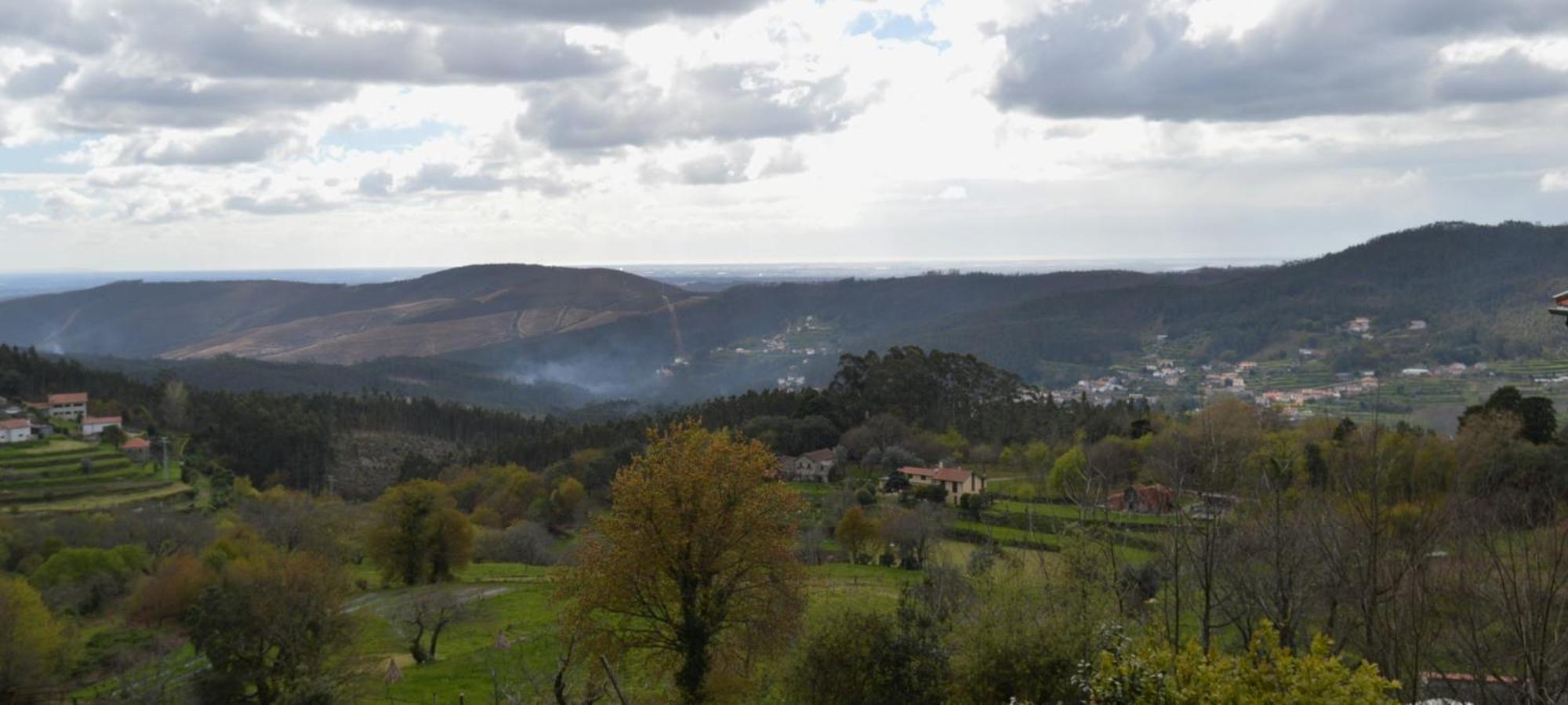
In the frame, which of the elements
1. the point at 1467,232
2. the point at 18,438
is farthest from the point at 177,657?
the point at 1467,232

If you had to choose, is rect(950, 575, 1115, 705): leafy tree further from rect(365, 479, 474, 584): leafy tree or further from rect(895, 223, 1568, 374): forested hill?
rect(895, 223, 1568, 374): forested hill

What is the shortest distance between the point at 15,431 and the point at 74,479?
14.1 m

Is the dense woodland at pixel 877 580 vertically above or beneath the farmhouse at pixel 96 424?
above

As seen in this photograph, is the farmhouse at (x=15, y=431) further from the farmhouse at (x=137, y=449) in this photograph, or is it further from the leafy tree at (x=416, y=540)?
the leafy tree at (x=416, y=540)

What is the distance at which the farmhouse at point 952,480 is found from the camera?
54.5 m

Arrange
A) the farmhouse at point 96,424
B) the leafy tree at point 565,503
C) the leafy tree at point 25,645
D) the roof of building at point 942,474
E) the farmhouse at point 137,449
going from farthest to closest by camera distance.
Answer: the farmhouse at point 96,424, the farmhouse at point 137,449, the leafy tree at point 565,503, the roof of building at point 942,474, the leafy tree at point 25,645

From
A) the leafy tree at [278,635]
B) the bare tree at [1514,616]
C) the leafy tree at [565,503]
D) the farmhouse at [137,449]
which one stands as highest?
the bare tree at [1514,616]

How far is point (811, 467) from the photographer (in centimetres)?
6469

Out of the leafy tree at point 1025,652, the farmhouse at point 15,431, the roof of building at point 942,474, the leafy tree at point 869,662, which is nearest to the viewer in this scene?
the leafy tree at point 1025,652

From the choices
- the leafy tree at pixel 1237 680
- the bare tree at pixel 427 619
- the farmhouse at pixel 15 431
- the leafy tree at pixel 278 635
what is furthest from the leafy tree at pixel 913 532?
the farmhouse at pixel 15 431

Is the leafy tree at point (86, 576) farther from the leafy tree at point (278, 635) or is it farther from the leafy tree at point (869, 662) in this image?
the leafy tree at point (869, 662)

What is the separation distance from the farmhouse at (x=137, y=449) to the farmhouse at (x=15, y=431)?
6.18m

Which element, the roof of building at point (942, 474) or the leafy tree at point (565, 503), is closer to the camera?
the roof of building at point (942, 474)

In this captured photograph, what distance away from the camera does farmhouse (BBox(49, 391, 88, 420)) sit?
290ft
